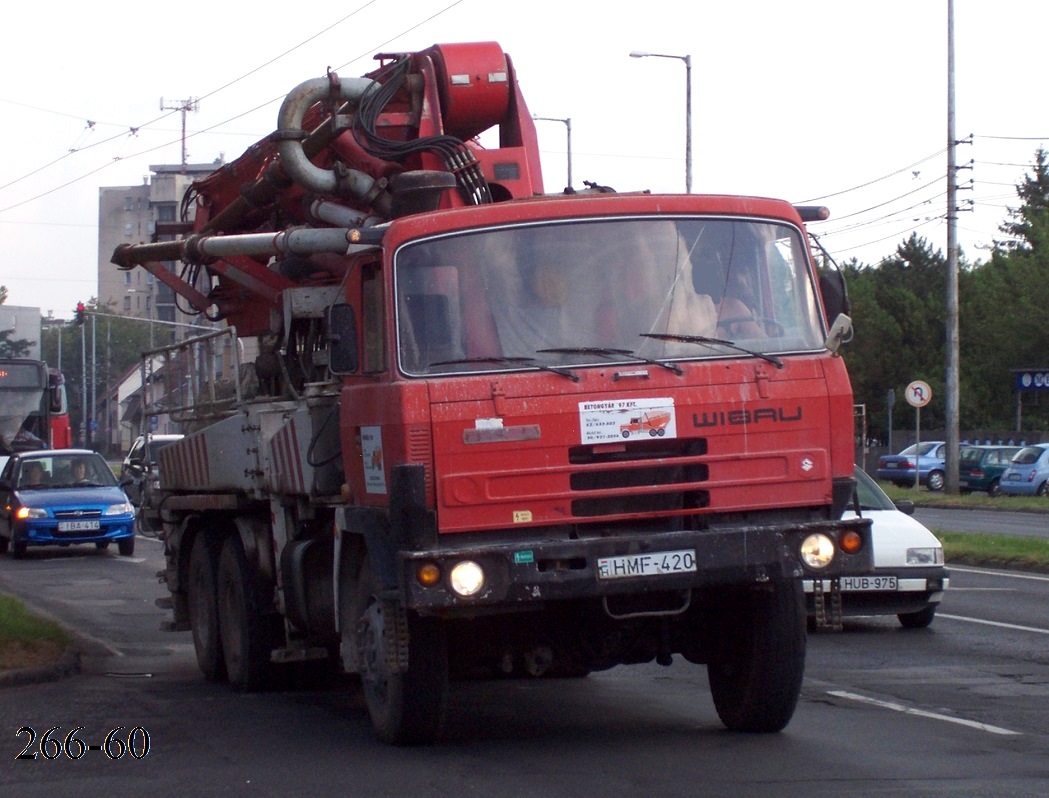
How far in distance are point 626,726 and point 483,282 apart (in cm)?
279

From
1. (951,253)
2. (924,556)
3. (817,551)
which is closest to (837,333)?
(817,551)

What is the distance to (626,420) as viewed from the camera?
24.4ft

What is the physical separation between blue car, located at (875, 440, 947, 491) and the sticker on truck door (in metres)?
39.5

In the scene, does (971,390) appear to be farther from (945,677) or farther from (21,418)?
(945,677)

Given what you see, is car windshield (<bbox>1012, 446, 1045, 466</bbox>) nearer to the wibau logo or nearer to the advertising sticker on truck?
the wibau logo

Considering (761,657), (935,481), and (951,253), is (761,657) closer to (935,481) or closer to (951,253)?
(951,253)

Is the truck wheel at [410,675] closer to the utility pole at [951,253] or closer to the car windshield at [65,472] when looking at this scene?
the car windshield at [65,472]

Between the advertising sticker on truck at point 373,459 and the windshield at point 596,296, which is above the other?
the windshield at point 596,296

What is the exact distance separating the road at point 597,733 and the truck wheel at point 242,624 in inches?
7.5

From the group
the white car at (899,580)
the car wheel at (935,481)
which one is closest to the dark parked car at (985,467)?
the car wheel at (935,481)

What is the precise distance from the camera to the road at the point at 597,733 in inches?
283

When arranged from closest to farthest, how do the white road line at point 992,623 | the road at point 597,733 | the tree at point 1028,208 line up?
the road at point 597,733, the white road line at point 992,623, the tree at point 1028,208

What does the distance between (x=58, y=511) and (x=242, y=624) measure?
15.6 m

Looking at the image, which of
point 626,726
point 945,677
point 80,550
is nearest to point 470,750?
point 626,726
